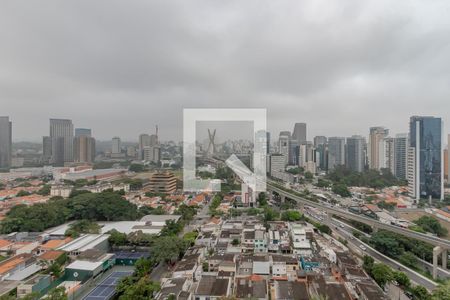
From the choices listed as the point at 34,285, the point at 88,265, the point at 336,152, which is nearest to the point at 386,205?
the point at 88,265

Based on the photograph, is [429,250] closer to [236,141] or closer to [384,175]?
[236,141]

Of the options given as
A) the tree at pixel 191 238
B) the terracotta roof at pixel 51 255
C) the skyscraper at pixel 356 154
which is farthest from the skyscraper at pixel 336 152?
the terracotta roof at pixel 51 255

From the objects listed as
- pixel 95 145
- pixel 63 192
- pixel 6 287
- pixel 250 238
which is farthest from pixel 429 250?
pixel 95 145

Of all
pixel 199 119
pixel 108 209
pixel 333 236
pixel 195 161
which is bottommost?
pixel 333 236

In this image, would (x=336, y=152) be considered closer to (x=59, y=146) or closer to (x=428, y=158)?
(x=428, y=158)

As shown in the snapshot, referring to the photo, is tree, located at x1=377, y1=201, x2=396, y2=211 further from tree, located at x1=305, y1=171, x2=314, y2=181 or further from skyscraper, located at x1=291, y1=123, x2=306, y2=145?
skyscraper, located at x1=291, y1=123, x2=306, y2=145

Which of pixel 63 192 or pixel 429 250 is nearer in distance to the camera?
pixel 429 250
